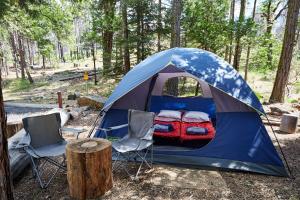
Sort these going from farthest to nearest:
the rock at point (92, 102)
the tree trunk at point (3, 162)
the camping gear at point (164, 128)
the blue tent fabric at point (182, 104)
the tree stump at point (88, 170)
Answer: the rock at point (92, 102)
the blue tent fabric at point (182, 104)
the camping gear at point (164, 128)
the tree stump at point (88, 170)
the tree trunk at point (3, 162)

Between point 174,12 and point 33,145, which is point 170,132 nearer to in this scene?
point 33,145

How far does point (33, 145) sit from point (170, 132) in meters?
2.35

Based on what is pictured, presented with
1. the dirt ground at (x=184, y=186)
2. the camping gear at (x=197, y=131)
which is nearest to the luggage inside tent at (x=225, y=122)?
the dirt ground at (x=184, y=186)

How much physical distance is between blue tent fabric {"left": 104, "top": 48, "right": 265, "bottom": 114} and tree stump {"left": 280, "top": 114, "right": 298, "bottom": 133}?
1823 millimetres

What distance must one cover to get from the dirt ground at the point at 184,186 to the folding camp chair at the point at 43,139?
0.22 meters

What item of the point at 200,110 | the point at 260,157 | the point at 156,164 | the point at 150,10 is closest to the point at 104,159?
the point at 156,164

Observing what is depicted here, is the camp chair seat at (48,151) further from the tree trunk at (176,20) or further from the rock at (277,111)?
the rock at (277,111)

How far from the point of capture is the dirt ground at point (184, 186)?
315 cm

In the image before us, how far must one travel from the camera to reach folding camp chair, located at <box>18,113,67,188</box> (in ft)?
11.5

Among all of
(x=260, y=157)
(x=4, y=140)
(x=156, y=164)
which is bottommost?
(x=156, y=164)

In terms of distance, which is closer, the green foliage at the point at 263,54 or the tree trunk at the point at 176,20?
the tree trunk at the point at 176,20

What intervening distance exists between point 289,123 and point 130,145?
11.6 ft

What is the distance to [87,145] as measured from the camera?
3215 mm

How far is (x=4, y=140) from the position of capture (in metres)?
2.02
